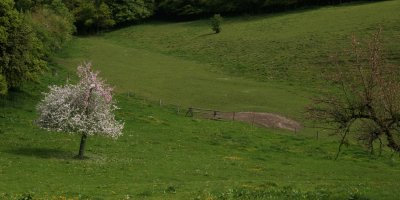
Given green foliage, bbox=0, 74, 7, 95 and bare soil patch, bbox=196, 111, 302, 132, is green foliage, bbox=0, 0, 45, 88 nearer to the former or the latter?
green foliage, bbox=0, 74, 7, 95

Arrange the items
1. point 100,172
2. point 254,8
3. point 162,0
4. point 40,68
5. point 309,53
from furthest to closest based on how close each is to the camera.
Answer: point 162,0, point 254,8, point 309,53, point 40,68, point 100,172

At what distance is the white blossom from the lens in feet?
133

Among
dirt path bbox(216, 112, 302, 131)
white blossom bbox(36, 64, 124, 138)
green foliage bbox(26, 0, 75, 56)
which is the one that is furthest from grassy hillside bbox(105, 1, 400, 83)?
white blossom bbox(36, 64, 124, 138)

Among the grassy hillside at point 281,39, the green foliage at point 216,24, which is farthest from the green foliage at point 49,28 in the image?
the green foliage at point 216,24

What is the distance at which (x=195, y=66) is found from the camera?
305ft

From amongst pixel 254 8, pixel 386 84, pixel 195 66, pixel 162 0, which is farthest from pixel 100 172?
pixel 162 0

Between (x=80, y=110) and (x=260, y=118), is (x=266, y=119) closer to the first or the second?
(x=260, y=118)

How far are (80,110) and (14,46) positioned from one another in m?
17.0

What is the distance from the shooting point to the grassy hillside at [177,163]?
26.7 m

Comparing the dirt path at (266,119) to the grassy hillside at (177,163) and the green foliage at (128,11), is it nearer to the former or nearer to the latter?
the grassy hillside at (177,163)

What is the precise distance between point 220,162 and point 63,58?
59.8 metres

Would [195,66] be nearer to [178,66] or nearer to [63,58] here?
[178,66]

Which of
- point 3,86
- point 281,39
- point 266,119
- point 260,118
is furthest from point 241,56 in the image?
point 3,86

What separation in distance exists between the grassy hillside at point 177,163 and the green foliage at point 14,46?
3618mm
